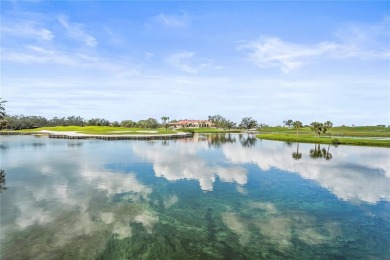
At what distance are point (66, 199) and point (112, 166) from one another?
17.2 metres

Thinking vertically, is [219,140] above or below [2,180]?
above

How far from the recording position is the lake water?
14.7 meters

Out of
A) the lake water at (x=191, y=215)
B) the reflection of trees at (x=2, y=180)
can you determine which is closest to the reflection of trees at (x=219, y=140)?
the lake water at (x=191, y=215)

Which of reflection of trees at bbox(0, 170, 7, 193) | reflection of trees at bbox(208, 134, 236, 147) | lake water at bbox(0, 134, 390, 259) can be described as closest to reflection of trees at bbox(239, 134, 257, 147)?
reflection of trees at bbox(208, 134, 236, 147)

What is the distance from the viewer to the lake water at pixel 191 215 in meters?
14.7

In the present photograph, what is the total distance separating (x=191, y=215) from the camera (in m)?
20.2

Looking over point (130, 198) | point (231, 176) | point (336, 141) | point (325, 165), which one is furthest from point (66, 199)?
point (336, 141)

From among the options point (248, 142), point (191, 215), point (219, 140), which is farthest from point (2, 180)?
point (219, 140)

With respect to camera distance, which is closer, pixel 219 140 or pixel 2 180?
pixel 2 180

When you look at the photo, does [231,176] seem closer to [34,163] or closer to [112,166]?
[112,166]

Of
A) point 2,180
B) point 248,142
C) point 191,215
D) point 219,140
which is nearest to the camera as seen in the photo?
point 191,215

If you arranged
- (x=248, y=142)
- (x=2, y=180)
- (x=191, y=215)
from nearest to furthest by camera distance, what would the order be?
(x=191, y=215)
(x=2, y=180)
(x=248, y=142)

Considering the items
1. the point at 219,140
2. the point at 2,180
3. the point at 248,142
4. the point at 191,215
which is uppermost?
the point at 219,140

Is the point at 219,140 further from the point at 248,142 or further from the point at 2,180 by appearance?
the point at 2,180
